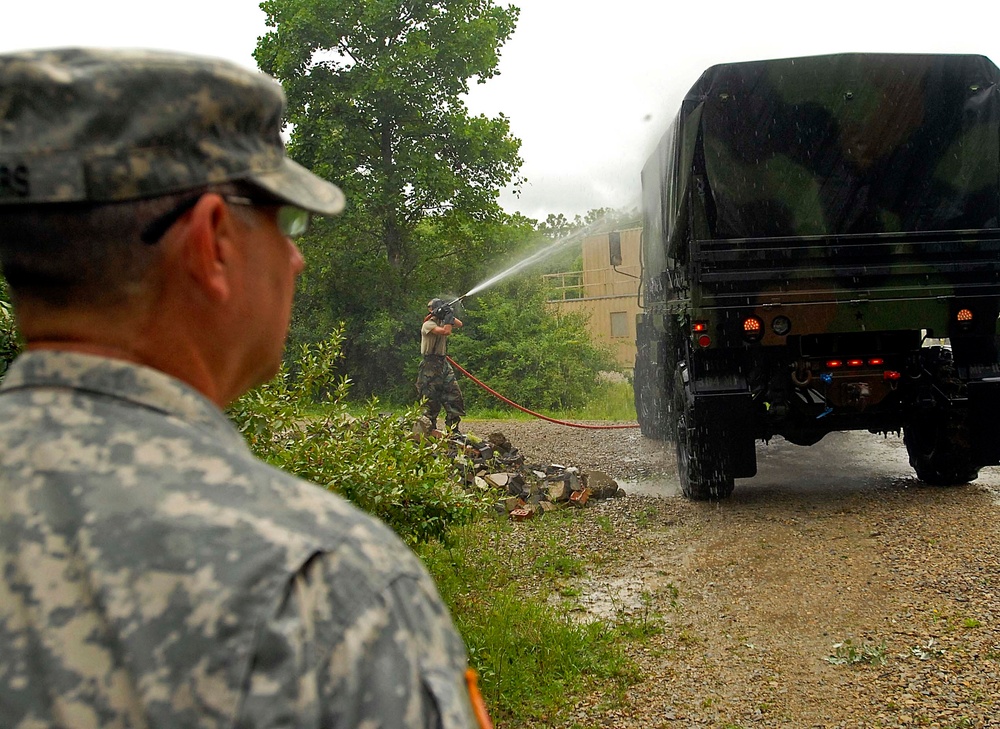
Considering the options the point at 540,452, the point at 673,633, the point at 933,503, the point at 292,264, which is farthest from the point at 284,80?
the point at 292,264

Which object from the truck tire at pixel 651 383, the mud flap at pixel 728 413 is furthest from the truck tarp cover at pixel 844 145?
the truck tire at pixel 651 383

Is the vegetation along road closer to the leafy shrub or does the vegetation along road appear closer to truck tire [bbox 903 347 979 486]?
truck tire [bbox 903 347 979 486]

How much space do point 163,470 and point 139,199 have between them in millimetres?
303

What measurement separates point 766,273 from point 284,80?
15.0m

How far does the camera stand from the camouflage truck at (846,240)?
7586 millimetres

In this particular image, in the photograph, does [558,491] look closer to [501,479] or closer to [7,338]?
[501,479]

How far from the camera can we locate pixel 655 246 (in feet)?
32.8

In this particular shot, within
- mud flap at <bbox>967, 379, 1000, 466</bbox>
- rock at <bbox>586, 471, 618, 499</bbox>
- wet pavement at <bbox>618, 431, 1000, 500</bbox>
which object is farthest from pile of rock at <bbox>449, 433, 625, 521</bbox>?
mud flap at <bbox>967, 379, 1000, 466</bbox>

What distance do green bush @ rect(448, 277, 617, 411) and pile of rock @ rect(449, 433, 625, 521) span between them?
380 inches

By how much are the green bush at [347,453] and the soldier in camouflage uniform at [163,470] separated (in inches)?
140

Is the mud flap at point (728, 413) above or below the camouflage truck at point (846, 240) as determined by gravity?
below

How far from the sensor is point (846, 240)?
773 cm

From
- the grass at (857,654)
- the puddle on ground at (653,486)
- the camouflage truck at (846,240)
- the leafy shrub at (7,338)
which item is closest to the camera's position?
the leafy shrub at (7,338)

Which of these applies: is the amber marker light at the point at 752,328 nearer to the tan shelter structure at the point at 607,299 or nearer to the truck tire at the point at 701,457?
the truck tire at the point at 701,457
